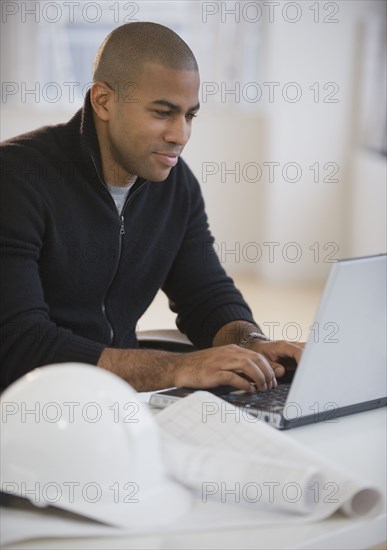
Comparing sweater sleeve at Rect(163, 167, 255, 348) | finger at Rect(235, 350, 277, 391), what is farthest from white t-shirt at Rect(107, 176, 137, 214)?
finger at Rect(235, 350, 277, 391)

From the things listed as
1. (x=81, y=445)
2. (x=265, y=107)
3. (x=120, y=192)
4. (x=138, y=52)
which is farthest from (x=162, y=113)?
(x=265, y=107)

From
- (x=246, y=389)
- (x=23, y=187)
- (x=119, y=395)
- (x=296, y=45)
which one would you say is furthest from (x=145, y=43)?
(x=296, y=45)

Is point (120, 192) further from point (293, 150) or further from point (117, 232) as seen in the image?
point (293, 150)

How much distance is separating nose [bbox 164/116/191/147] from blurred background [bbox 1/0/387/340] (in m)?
3.77

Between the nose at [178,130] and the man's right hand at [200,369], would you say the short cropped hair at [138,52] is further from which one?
the man's right hand at [200,369]

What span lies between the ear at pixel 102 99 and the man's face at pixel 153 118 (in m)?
0.01

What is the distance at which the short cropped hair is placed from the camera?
198 centimetres

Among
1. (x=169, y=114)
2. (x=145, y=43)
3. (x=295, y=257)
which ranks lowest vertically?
(x=295, y=257)

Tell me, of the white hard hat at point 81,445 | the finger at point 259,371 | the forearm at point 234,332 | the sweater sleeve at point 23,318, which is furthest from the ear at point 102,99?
the white hard hat at point 81,445

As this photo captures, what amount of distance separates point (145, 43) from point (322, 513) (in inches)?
47.0

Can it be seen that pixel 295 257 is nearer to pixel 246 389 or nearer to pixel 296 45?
pixel 296 45

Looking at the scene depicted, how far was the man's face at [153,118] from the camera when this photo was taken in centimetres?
195

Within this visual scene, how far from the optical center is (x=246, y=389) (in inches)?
62.2

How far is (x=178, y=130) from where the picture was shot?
1962mm
